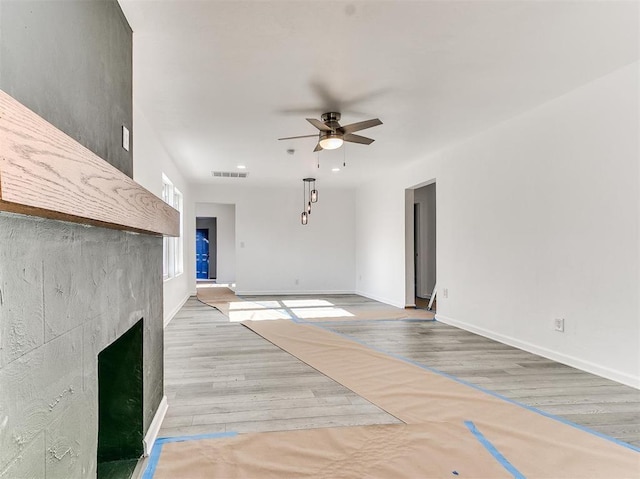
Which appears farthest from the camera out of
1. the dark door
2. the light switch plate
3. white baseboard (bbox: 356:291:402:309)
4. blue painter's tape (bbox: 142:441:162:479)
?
the dark door

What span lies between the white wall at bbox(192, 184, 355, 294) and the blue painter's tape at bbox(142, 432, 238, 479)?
6.60 m

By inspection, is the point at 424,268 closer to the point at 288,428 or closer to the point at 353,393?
the point at 353,393

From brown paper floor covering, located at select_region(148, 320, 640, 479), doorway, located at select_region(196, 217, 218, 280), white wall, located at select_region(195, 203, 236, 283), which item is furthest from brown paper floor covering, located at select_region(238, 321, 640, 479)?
doorway, located at select_region(196, 217, 218, 280)

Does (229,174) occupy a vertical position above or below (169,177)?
above

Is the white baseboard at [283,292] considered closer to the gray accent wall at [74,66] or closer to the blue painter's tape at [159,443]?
the blue painter's tape at [159,443]

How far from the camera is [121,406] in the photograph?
1860mm

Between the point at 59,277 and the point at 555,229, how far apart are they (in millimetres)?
3892

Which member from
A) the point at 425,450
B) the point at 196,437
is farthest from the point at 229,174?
the point at 425,450

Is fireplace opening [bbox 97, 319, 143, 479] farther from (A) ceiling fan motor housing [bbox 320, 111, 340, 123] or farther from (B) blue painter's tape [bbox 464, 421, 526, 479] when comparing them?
(A) ceiling fan motor housing [bbox 320, 111, 340, 123]

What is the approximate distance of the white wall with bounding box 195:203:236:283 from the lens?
1161cm

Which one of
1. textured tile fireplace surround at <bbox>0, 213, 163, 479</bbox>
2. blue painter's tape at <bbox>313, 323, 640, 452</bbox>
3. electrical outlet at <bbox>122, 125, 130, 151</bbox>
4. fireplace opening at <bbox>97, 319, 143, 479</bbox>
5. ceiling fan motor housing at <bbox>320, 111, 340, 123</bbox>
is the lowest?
blue painter's tape at <bbox>313, 323, 640, 452</bbox>

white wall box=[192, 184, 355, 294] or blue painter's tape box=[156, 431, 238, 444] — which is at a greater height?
white wall box=[192, 184, 355, 294]

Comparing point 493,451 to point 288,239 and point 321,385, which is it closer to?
point 321,385

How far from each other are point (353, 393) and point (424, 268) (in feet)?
19.3
